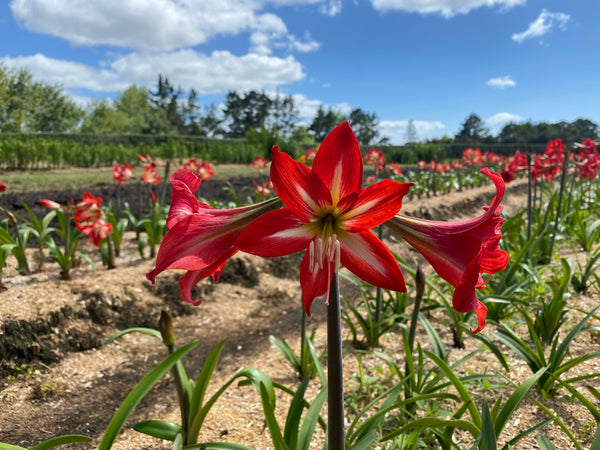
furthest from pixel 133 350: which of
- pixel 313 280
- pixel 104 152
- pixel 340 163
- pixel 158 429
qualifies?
pixel 104 152

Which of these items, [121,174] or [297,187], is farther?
[121,174]

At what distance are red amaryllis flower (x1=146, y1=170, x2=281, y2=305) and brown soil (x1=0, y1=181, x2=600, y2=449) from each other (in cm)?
152

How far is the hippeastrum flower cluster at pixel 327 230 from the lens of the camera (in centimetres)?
82

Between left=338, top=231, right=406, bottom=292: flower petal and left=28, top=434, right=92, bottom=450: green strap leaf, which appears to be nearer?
left=338, top=231, right=406, bottom=292: flower petal

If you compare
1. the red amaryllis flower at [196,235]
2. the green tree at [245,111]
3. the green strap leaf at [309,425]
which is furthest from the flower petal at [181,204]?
the green tree at [245,111]

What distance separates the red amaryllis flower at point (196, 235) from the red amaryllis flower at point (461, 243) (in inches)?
13.3

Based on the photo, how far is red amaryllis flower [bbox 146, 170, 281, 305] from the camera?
0.81 meters

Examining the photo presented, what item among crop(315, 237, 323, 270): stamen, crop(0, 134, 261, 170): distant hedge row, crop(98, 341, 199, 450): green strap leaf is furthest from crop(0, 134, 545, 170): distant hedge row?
crop(315, 237, 323, 270): stamen

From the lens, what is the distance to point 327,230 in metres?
0.89

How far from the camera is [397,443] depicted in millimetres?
1694

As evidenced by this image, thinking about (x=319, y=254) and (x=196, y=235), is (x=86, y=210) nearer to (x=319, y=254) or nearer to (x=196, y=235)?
(x=196, y=235)

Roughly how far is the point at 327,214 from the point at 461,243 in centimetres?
30

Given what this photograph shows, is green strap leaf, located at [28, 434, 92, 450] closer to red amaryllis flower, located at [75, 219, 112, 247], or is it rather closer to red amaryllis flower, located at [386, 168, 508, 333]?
red amaryllis flower, located at [386, 168, 508, 333]

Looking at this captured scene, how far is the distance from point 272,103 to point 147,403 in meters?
68.6
